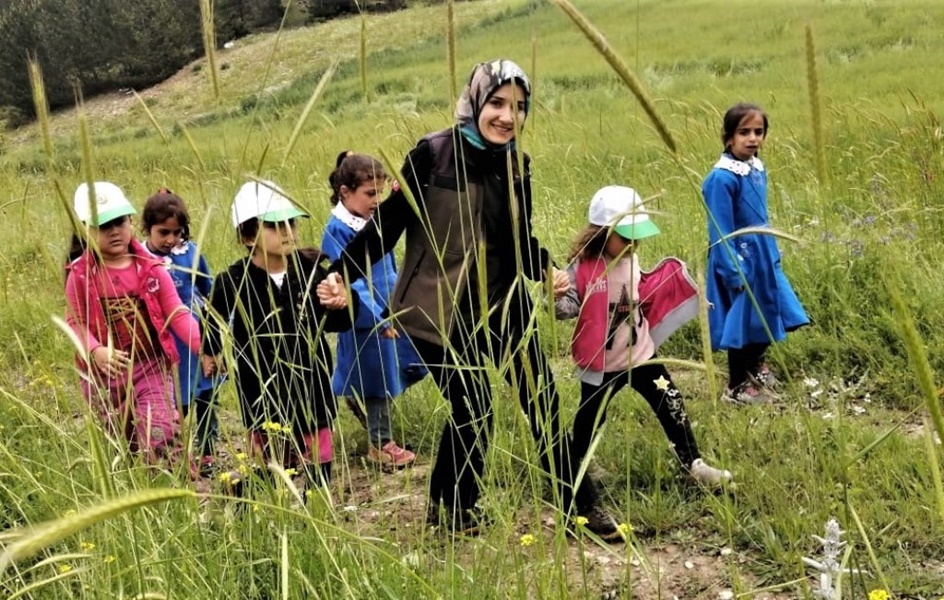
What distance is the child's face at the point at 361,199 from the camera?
12.2ft

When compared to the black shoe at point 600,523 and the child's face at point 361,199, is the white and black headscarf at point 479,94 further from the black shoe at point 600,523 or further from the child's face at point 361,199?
the black shoe at point 600,523

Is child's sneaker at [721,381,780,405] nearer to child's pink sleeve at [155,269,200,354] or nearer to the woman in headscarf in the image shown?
the woman in headscarf

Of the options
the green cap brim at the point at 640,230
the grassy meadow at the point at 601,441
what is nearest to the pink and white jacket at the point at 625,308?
the green cap brim at the point at 640,230

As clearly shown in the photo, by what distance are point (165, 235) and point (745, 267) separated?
2702 mm

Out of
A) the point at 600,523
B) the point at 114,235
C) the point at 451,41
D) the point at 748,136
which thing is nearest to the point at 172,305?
the point at 114,235

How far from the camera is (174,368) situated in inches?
74.7

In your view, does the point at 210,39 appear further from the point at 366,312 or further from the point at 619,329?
the point at 366,312

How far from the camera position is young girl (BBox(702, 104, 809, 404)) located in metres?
4.01

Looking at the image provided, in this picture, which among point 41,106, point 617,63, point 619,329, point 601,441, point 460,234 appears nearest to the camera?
point 617,63

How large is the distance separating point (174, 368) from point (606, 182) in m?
6.43

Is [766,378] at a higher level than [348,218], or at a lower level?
lower

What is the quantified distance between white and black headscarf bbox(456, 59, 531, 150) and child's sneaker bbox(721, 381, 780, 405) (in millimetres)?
1967

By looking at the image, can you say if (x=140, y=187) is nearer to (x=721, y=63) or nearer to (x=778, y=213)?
(x=778, y=213)

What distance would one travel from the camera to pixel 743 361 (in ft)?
13.8
